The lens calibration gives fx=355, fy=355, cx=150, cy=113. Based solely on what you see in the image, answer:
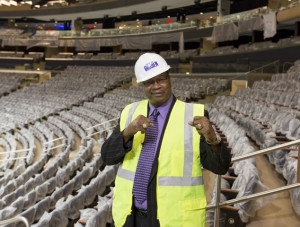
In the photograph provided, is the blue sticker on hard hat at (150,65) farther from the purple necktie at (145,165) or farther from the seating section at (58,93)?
the seating section at (58,93)

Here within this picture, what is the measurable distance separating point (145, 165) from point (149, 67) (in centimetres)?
47

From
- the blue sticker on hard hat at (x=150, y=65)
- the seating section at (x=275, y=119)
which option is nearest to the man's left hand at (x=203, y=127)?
the blue sticker on hard hat at (x=150, y=65)

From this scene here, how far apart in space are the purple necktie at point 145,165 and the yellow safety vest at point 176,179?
0.09 ft

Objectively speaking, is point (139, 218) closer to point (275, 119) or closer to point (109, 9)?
point (275, 119)

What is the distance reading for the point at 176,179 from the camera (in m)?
1.62

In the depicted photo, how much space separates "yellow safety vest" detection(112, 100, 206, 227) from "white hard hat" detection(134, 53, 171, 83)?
0.69 ft

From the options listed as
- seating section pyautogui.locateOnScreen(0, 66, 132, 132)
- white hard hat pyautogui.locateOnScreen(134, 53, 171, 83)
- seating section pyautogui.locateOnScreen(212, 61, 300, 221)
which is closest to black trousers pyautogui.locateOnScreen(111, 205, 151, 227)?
white hard hat pyautogui.locateOnScreen(134, 53, 171, 83)

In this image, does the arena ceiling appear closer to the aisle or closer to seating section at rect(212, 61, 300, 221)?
seating section at rect(212, 61, 300, 221)

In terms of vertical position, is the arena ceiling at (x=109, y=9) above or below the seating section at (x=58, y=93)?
above

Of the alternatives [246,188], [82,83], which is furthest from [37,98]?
[246,188]

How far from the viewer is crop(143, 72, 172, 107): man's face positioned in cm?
170

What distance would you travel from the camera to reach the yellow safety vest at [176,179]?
1594mm

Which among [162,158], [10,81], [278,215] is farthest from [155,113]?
[10,81]

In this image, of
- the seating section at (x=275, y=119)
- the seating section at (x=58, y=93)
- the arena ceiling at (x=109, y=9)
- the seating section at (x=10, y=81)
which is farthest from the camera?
the arena ceiling at (x=109, y=9)
